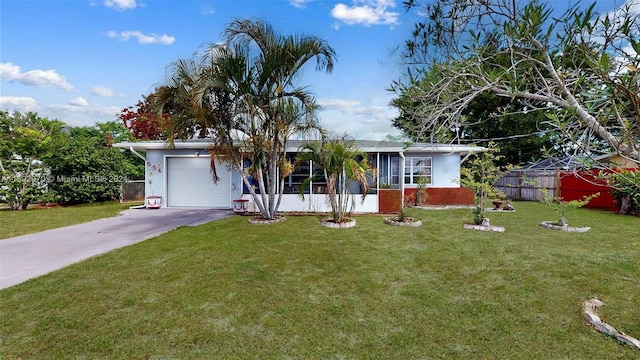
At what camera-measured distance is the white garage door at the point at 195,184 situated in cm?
1316

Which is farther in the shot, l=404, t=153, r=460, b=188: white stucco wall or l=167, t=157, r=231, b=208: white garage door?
l=404, t=153, r=460, b=188: white stucco wall

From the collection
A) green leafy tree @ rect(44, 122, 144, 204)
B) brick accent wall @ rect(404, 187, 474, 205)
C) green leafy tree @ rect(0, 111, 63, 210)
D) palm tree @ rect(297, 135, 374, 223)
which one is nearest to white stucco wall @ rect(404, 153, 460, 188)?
brick accent wall @ rect(404, 187, 474, 205)

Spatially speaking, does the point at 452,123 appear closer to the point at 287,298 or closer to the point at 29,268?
the point at 287,298

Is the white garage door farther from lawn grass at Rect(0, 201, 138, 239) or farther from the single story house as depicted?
lawn grass at Rect(0, 201, 138, 239)

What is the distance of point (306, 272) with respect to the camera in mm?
5020

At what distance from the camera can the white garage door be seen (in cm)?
1316

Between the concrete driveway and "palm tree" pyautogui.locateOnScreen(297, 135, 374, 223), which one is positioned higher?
"palm tree" pyautogui.locateOnScreen(297, 135, 374, 223)

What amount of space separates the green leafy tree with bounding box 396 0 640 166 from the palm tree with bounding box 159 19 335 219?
5.31 m

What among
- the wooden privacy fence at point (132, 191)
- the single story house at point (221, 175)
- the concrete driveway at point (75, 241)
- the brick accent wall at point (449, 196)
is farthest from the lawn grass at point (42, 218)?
the brick accent wall at point (449, 196)

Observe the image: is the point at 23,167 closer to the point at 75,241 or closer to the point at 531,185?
the point at 75,241

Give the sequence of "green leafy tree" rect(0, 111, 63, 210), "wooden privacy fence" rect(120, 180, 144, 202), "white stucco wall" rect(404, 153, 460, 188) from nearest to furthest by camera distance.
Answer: "green leafy tree" rect(0, 111, 63, 210)
"white stucco wall" rect(404, 153, 460, 188)
"wooden privacy fence" rect(120, 180, 144, 202)

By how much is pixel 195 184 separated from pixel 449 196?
11017mm

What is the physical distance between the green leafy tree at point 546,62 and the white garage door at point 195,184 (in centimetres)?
1085

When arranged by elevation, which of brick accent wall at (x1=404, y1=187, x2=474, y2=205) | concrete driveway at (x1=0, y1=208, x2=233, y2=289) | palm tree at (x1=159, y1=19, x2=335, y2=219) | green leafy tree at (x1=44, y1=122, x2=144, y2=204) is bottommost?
concrete driveway at (x1=0, y1=208, x2=233, y2=289)
